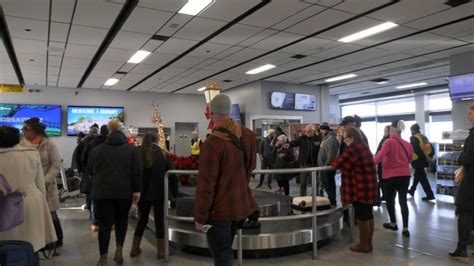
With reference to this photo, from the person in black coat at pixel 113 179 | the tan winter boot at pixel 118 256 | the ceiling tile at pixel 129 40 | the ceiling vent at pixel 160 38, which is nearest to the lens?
the person in black coat at pixel 113 179

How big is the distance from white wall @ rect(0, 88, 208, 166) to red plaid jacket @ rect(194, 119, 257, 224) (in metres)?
12.4

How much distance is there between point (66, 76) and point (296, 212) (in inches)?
343

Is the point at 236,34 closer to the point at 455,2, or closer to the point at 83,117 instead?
the point at 455,2

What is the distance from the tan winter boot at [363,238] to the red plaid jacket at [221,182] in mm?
2230

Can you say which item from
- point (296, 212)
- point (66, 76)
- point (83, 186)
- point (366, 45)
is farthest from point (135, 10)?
point (66, 76)

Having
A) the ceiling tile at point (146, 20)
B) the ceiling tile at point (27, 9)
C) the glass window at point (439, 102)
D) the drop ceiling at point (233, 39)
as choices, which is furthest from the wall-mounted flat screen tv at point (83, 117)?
the glass window at point (439, 102)

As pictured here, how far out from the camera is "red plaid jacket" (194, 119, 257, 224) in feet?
6.68

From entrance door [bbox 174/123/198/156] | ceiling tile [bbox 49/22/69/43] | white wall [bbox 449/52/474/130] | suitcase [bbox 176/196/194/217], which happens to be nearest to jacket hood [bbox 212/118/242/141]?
suitcase [bbox 176/196/194/217]

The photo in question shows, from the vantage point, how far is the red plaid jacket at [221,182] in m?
2.04

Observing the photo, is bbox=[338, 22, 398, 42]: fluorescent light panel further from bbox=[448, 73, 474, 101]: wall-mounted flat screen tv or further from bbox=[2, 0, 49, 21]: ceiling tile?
bbox=[2, 0, 49, 21]: ceiling tile

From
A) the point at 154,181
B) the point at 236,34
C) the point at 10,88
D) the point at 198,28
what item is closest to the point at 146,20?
the point at 198,28

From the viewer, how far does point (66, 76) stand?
1070cm

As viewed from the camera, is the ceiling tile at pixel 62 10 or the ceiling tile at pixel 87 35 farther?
the ceiling tile at pixel 87 35

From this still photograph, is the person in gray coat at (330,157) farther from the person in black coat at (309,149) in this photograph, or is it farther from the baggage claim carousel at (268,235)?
the baggage claim carousel at (268,235)
